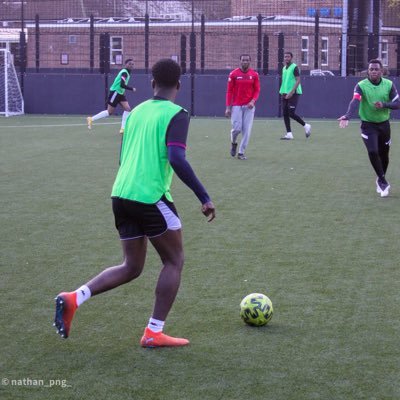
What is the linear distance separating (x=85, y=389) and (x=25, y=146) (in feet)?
49.2

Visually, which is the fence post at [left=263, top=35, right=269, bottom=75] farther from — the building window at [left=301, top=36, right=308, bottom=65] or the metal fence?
the building window at [left=301, top=36, right=308, bottom=65]

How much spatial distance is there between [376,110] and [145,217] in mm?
7186

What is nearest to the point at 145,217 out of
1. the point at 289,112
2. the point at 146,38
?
the point at 289,112

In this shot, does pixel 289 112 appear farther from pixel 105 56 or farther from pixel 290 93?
pixel 105 56

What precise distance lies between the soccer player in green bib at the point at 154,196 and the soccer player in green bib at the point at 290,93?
15.8m

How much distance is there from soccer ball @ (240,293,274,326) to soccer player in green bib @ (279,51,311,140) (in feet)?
50.4

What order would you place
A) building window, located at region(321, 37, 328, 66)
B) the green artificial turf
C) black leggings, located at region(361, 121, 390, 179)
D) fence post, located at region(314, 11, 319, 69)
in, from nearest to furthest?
the green artificial turf
black leggings, located at region(361, 121, 390, 179)
fence post, located at region(314, 11, 319, 69)
building window, located at region(321, 37, 328, 66)

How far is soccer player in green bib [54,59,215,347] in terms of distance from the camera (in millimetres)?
5332

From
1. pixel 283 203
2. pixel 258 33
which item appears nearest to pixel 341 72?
pixel 258 33

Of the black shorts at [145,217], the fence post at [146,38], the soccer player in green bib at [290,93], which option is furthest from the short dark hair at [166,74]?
the fence post at [146,38]

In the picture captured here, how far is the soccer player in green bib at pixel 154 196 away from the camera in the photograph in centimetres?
533

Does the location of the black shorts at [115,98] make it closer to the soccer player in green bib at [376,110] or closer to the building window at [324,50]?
the soccer player in green bib at [376,110]

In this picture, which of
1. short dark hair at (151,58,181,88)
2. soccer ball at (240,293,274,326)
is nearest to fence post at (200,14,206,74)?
soccer ball at (240,293,274,326)

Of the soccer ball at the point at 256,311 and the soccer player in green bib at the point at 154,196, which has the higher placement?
the soccer player in green bib at the point at 154,196
